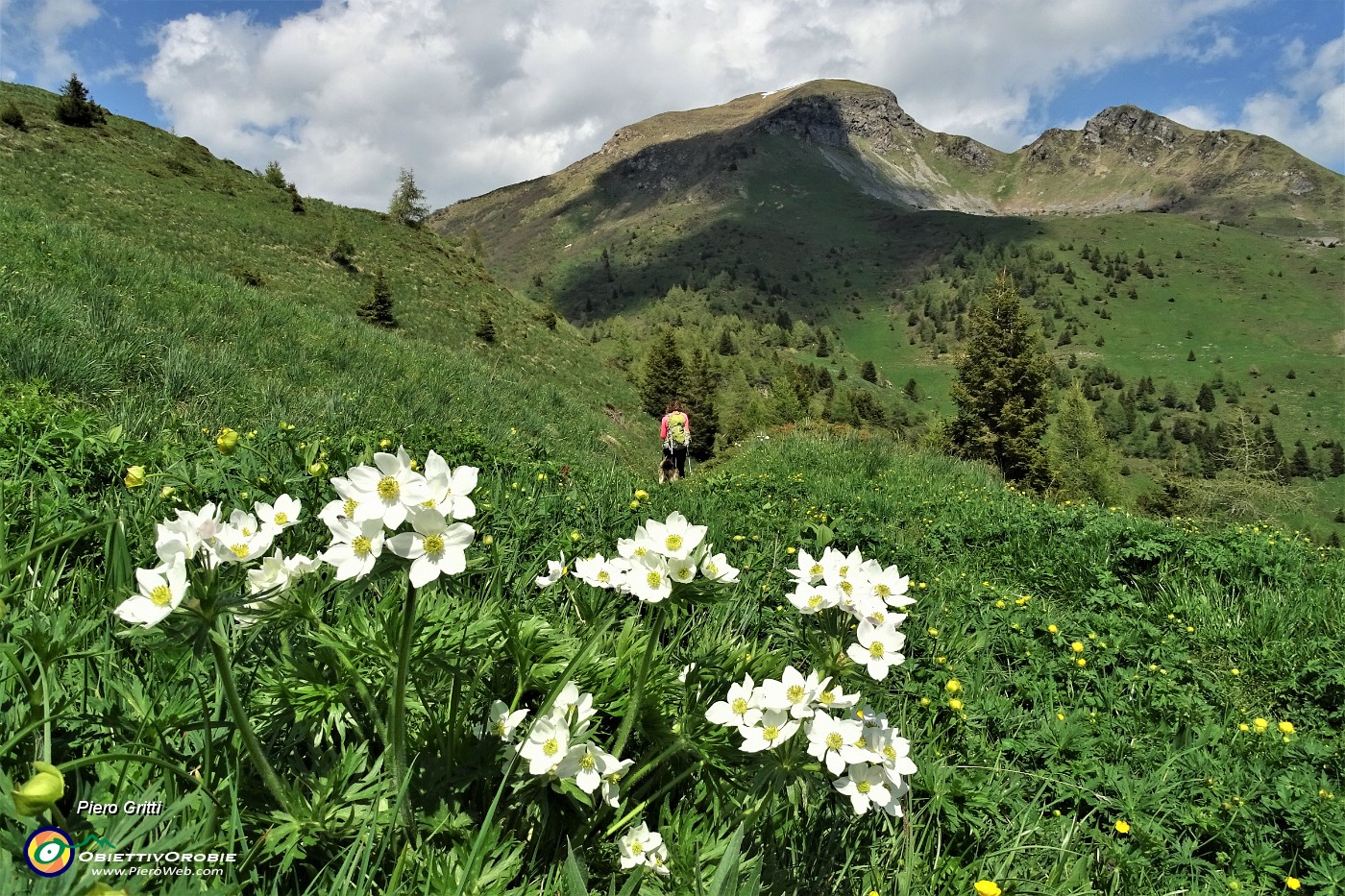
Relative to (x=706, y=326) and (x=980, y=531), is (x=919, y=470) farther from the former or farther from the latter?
(x=706, y=326)

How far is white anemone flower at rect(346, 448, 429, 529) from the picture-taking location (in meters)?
1.26

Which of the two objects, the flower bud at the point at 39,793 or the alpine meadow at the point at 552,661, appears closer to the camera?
the flower bud at the point at 39,793

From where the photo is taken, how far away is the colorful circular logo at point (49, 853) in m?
0.96

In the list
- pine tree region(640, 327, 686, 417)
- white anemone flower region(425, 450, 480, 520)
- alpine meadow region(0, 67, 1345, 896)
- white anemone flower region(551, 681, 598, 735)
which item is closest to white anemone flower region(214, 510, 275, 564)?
alpine meadow region(0, 67, 1345, 896)

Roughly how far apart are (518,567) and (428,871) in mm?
2172

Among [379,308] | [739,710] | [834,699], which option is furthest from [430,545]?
[379,308]

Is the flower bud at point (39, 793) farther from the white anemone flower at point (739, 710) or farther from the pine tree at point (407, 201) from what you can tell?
the pine tree at point (407, 201)

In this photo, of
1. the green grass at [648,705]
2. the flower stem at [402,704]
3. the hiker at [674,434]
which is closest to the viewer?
the flower stem at [402,704]

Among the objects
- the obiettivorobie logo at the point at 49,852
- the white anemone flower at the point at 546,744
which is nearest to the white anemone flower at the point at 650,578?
the white anemone flower at the point at 546,744

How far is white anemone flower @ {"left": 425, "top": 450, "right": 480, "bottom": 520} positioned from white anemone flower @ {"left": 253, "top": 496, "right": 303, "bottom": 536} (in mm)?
533

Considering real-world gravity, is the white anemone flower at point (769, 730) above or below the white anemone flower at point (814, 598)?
below

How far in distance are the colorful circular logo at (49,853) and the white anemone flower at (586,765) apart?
34.8 inches

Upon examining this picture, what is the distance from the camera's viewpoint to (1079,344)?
172875 millimetres

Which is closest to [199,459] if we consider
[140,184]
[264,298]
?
[264,298]
